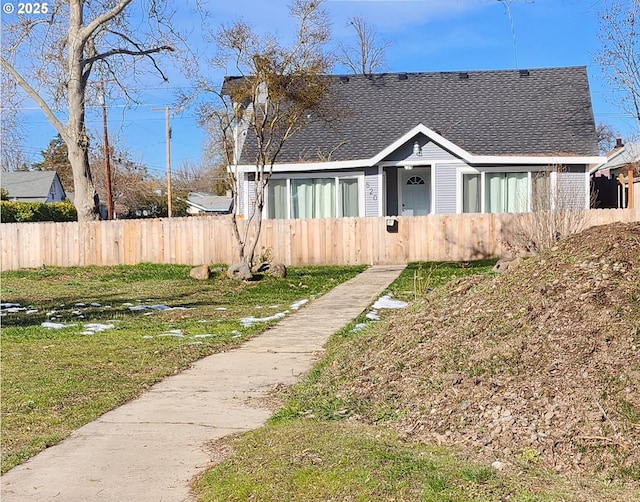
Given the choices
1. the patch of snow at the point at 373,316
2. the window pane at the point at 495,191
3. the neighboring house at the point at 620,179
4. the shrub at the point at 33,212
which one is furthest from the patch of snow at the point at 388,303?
the shrub at the point at 33,212

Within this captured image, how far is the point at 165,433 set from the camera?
563 centimetres

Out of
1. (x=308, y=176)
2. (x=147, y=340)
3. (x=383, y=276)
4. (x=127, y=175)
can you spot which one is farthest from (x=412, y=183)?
(x=127, y=175)

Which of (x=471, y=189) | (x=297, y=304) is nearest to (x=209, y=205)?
(x=471, y=189)

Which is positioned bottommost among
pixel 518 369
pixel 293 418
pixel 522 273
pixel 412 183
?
pixel 293 418

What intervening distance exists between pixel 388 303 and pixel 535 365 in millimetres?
7540

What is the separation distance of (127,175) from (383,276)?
4634 cm

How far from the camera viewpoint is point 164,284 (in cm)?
1814

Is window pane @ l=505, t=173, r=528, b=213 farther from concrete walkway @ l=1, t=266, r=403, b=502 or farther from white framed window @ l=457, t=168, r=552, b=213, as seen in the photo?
concrete walkway @ l=1, t=266, r=403, b=502

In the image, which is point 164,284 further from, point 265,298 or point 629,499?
point 629,499

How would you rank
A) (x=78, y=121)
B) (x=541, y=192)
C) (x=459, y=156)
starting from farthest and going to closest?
(x=78, y=121) < (x=459, y=156) < (x=541, y=192)

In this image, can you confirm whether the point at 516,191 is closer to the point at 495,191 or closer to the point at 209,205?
the point at 495,191

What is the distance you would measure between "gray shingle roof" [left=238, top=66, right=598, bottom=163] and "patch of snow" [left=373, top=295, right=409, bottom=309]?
985 cm

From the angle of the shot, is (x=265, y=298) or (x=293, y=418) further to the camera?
(x=265, y=298)

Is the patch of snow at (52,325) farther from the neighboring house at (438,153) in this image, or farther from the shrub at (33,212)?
the shrub at (33,212)
